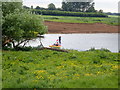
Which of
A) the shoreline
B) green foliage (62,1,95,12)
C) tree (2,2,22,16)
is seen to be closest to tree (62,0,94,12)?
green foliage (62,1,95,12)

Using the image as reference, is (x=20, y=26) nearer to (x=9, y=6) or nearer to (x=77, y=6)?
(x=9, y=6)

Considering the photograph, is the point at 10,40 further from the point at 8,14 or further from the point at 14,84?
the point at 14,84

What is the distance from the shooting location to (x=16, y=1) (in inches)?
1128

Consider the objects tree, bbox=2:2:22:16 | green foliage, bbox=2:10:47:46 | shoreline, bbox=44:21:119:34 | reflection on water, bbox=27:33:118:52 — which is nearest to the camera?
green foliage, bbox=2:10:47:46

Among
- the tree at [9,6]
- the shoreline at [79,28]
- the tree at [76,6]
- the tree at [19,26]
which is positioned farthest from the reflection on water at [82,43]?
the tree at [76,6]

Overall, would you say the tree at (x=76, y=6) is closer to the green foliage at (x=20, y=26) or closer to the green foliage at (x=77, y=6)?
the green foliage at (x=77, y=6)

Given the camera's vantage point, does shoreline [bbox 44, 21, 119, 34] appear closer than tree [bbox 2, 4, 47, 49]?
No

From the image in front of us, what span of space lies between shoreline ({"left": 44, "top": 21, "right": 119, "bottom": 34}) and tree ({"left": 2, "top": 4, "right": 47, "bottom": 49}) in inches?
1216

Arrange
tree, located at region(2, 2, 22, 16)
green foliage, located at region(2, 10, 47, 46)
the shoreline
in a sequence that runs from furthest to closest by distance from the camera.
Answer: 1. the shoreline
2. tree, located at region(2, 2, 22, 16)
3. green foliage, located at region(2, 10, 47, 46)

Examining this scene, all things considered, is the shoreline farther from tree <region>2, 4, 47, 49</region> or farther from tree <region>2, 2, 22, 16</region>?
tree <region>2, 4, 47, 49</region>

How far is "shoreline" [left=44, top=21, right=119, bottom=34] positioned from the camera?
62.2 m

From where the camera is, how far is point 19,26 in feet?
87.6

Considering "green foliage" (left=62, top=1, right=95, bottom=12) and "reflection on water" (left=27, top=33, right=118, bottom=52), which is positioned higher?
"green foliage" (left=62, top=1, right=95, bottom=12)

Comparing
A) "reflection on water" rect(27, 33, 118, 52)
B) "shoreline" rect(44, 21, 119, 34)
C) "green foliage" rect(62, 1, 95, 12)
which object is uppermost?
"green foliage" rect(62, 1, 95, 12)
